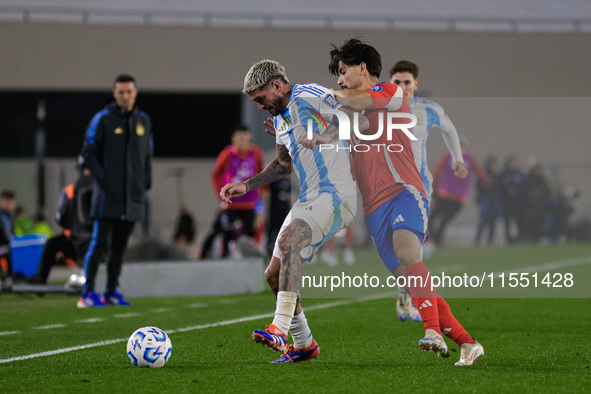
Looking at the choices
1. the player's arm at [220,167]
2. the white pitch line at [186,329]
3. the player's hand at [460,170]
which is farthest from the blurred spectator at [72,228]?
the player's hand at [460,170]

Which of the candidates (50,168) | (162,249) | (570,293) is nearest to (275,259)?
(570,293)

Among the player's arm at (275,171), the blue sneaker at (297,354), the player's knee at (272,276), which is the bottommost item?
the blue sneaker at (297,354)

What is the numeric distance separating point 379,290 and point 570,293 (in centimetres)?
223

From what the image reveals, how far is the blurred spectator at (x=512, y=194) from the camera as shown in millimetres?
22953

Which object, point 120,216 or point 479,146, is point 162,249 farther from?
point 479,146

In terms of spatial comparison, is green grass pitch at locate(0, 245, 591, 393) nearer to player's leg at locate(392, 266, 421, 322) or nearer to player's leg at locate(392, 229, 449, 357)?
player's leg at locate(392, 266, 421, 322)

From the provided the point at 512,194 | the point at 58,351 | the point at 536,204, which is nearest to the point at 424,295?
the point at 58,351

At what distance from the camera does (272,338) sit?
15.7 ft

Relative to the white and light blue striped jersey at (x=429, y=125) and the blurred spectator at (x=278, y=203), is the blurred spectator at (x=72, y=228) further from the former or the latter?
the blurred spectator at (x=278, y=203)

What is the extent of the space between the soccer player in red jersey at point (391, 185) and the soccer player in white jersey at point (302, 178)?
0.14 metres

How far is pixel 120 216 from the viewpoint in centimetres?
936

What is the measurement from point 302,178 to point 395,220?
1.85ft

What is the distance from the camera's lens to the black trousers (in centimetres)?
941

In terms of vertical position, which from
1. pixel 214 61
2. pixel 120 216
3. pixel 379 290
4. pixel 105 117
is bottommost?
pixel 379 290
